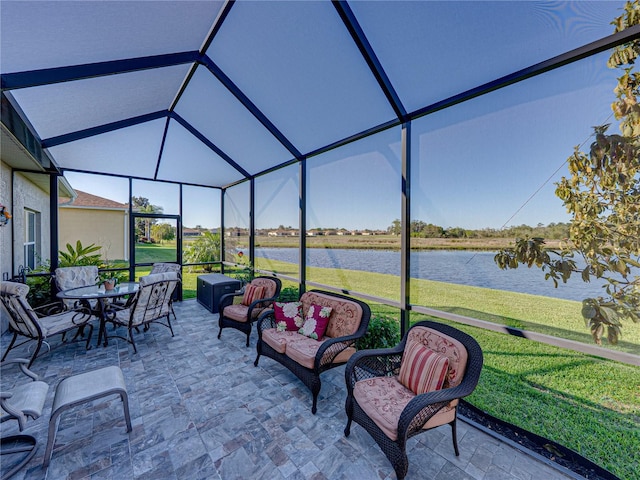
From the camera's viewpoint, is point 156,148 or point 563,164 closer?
point 563,164

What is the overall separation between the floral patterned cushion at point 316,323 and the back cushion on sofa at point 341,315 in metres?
0.08

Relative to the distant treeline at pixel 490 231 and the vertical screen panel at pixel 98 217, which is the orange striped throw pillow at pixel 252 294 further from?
the vertical screen panel at pixel 98 217

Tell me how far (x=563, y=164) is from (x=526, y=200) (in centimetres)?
46

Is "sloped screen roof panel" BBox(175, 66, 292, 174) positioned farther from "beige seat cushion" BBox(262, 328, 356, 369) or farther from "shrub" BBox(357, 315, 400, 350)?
"shrub" BBox(357, 315, 400, 350)

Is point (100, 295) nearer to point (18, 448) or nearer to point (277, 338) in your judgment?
point (18, 448)

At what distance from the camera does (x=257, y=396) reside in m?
2.90

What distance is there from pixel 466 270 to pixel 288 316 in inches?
110

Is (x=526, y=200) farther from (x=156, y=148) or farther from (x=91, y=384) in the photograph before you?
(x=156, y=148)

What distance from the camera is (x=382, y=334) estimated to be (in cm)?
352

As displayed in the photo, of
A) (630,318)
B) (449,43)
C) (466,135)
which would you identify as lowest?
(630,318)

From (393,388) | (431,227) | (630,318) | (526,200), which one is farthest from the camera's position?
(431,227)

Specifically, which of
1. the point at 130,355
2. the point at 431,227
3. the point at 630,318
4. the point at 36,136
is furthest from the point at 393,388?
the point at 36,136


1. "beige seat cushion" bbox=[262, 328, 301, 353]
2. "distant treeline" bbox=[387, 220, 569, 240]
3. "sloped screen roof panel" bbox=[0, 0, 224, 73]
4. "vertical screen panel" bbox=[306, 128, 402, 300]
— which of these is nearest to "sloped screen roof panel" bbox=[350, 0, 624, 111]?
"vertical screen panel" bbox=[306, 128, 402, 300]

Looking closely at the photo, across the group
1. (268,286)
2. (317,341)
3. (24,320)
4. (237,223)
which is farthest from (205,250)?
(317,341)
